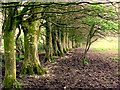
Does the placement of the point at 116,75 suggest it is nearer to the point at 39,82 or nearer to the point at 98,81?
the point at 98,81

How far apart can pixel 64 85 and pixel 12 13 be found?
9.76 ft

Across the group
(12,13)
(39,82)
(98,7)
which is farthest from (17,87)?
(98,7)

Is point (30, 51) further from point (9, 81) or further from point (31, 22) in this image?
point (9, 81)

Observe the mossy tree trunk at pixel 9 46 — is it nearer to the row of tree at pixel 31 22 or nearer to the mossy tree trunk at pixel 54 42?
the row of tree at pixel 31 22

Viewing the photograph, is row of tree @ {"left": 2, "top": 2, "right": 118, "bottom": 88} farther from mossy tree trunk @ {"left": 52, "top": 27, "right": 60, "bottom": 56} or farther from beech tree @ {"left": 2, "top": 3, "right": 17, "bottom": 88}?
mossy tree trunk @ {"left": 52, "top": 27, "right": 60, "bottom": 56}

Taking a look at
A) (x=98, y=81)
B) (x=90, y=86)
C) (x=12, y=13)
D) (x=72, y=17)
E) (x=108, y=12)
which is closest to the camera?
(x=12, y=13)

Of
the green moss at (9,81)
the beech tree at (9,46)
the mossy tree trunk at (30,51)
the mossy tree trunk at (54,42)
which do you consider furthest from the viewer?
the mossy tree trunk at (54,42)

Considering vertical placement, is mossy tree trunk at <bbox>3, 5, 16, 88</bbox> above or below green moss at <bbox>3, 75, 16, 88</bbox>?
above

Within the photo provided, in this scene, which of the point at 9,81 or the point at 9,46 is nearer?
the point at 9,46

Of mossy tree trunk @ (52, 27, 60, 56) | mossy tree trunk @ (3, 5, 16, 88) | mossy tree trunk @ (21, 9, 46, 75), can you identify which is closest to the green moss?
mossy tree trunk @ (3, 5, 16, 88)

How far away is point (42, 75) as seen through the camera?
40.0ft

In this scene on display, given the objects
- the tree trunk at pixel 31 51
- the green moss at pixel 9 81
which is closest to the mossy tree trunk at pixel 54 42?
the tree trunk at pixel 31 51

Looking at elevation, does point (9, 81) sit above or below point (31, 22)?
below

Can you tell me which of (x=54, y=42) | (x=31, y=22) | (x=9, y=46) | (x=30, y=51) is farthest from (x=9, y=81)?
(x=54, y=42)
